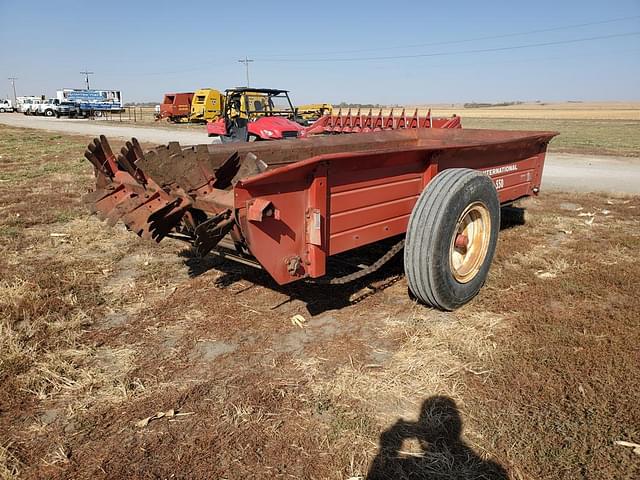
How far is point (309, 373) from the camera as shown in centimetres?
293

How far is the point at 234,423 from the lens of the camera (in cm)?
247

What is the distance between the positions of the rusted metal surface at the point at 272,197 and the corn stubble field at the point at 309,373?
0.65 meters

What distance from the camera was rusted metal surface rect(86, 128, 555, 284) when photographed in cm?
274

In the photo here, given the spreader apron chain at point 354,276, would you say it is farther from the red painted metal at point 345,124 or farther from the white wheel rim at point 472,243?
the red painted metal at point 345,124

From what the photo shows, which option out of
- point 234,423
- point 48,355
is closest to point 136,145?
point 48,355

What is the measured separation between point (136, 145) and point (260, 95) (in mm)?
11500

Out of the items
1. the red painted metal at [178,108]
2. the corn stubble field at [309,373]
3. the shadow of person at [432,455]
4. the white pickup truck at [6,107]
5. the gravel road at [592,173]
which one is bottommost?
the shadow of person at [432,455]

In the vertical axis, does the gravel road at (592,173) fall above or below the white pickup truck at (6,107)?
below

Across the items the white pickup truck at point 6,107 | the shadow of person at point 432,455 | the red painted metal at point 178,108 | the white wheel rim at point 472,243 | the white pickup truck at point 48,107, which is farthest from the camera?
the white pickup truck at point 6,107

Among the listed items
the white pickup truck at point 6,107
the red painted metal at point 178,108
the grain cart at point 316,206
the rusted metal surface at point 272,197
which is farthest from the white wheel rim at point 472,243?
the white pickup truck at point 6,107

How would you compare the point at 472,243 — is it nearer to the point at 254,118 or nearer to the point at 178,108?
the point at 254,118

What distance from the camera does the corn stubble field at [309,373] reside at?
2.25 metres

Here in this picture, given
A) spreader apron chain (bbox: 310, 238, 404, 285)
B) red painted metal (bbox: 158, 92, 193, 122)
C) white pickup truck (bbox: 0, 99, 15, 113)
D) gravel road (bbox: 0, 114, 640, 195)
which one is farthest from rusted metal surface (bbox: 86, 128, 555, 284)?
white pickup truck (bbox: 0, 99, 15, 113)

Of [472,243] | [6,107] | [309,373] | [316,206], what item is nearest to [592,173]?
[472,243]
